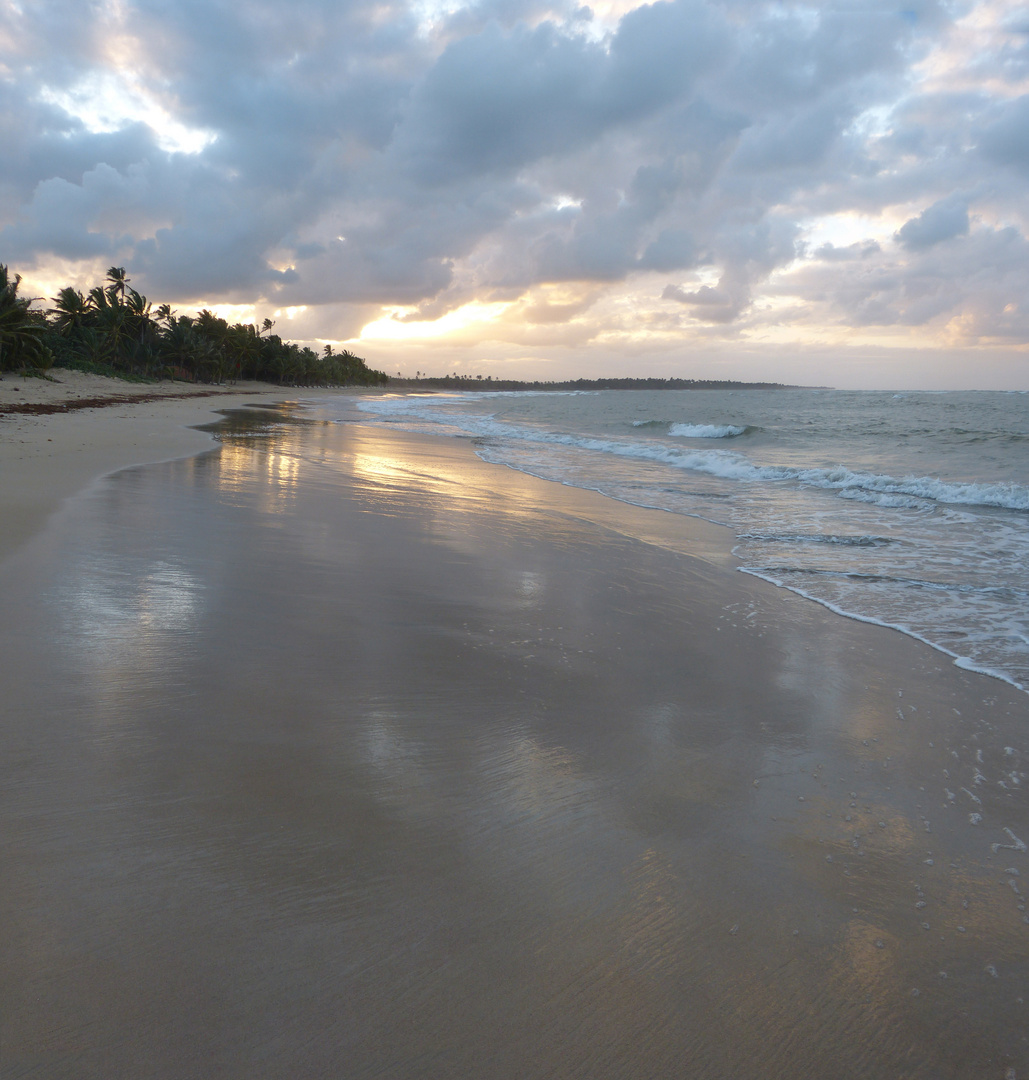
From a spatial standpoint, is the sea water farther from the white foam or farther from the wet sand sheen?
the white foam

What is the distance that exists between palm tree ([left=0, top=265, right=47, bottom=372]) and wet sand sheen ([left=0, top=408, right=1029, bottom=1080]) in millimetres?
37214

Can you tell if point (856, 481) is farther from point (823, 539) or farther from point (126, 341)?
point (126, 341)

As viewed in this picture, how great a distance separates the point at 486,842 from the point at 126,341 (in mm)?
69581

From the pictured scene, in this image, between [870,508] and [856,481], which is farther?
[856,481]

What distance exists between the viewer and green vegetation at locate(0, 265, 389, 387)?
35.2m

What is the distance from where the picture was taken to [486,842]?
2.35 meters

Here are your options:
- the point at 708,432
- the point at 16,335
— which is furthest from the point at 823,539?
the point at 16,335

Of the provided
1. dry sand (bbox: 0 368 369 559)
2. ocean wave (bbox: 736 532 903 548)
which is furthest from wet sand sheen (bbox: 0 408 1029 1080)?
ocean wave (bbox: 736 532 903 548)

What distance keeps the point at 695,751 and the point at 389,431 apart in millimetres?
22242

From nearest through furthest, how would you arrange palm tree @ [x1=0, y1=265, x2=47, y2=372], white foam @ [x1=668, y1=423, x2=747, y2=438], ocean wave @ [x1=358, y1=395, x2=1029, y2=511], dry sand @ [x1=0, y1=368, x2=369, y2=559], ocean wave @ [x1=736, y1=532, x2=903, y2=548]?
dry sand @ [x1=0, y1=368, x2=369, y2=559] → ocean wave @ [x1=736, y1=532, x2=903, y2=548] → ocean wave @ [x1=358, y1=395, x2=1029, y2=511] → white foam @ [x1=668, y1=423, x2=747, y2=438] → palm tree @ [x1=0, y1=265, x2=47, y2=372]

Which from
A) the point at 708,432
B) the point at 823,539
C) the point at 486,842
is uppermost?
the point at 708,432

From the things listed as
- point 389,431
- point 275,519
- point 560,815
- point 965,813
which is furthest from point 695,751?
point 389,431

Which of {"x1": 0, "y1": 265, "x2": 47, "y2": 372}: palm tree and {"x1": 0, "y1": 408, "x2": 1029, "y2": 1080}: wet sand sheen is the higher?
{"x1": 0, "y1": 265, "x2": 47, "y2": 372}: palm tree

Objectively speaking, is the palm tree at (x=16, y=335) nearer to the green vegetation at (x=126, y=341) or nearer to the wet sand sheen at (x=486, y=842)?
the green vegetation at (x=126, y=341)
